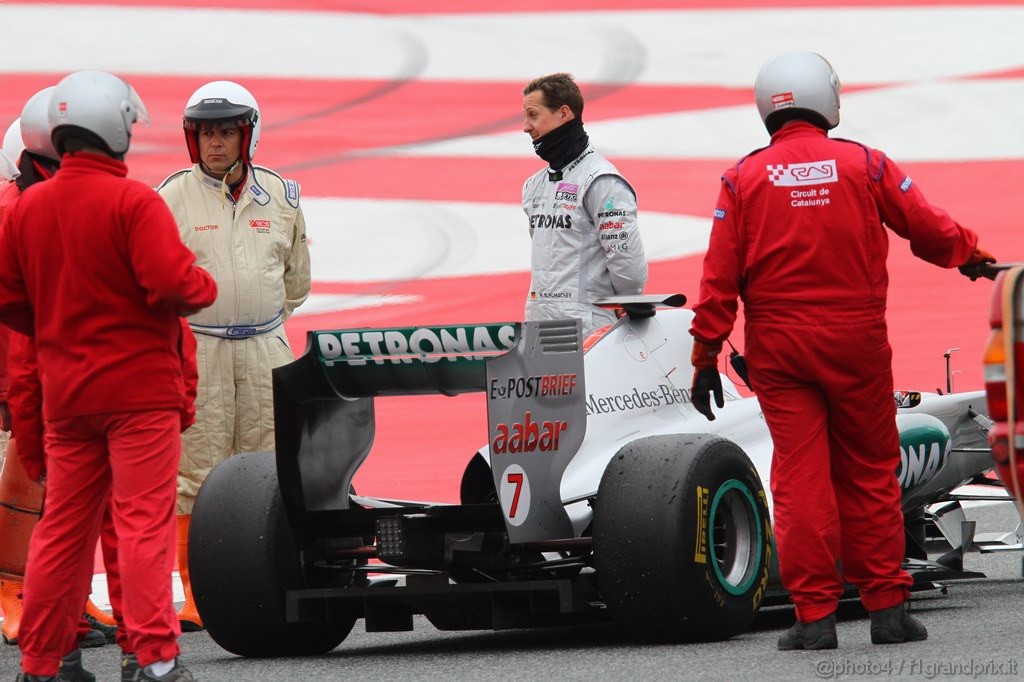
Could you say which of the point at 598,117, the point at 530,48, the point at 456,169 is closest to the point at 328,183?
the point at 456,169

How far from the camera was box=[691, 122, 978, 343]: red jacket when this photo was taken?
5.88m

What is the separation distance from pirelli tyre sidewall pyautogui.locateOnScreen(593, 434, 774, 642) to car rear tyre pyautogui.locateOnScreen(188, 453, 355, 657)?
1.12m

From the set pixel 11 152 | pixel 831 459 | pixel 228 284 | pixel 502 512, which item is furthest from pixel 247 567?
pixel 11 152

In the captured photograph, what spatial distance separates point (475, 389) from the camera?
6.29 m

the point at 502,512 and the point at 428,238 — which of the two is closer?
the point at 502,512

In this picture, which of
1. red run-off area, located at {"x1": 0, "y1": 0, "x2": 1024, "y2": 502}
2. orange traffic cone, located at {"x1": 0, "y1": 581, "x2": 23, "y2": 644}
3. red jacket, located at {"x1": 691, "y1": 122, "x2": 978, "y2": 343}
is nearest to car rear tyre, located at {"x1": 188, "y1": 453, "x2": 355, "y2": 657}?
orange traffic cone, located at {"x1": 0, "y1": 581, "x2": 23, "y2": 644}

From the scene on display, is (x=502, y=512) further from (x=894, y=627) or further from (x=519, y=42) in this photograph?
(x=519, y=42)

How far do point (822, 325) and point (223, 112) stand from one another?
9.16 ft

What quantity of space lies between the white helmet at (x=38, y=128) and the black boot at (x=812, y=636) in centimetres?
296

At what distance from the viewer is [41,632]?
5.45 meters

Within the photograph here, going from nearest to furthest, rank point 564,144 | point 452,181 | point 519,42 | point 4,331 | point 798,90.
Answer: point 798,90
point 4,331
point 564,144
point 452,181
point 519,42

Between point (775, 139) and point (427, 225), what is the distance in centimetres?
1141

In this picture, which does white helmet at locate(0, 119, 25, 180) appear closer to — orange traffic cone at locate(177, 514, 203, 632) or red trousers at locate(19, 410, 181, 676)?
orange traffic cone at locate(177, 514, 203, 632)

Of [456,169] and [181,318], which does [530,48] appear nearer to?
[456,169]
